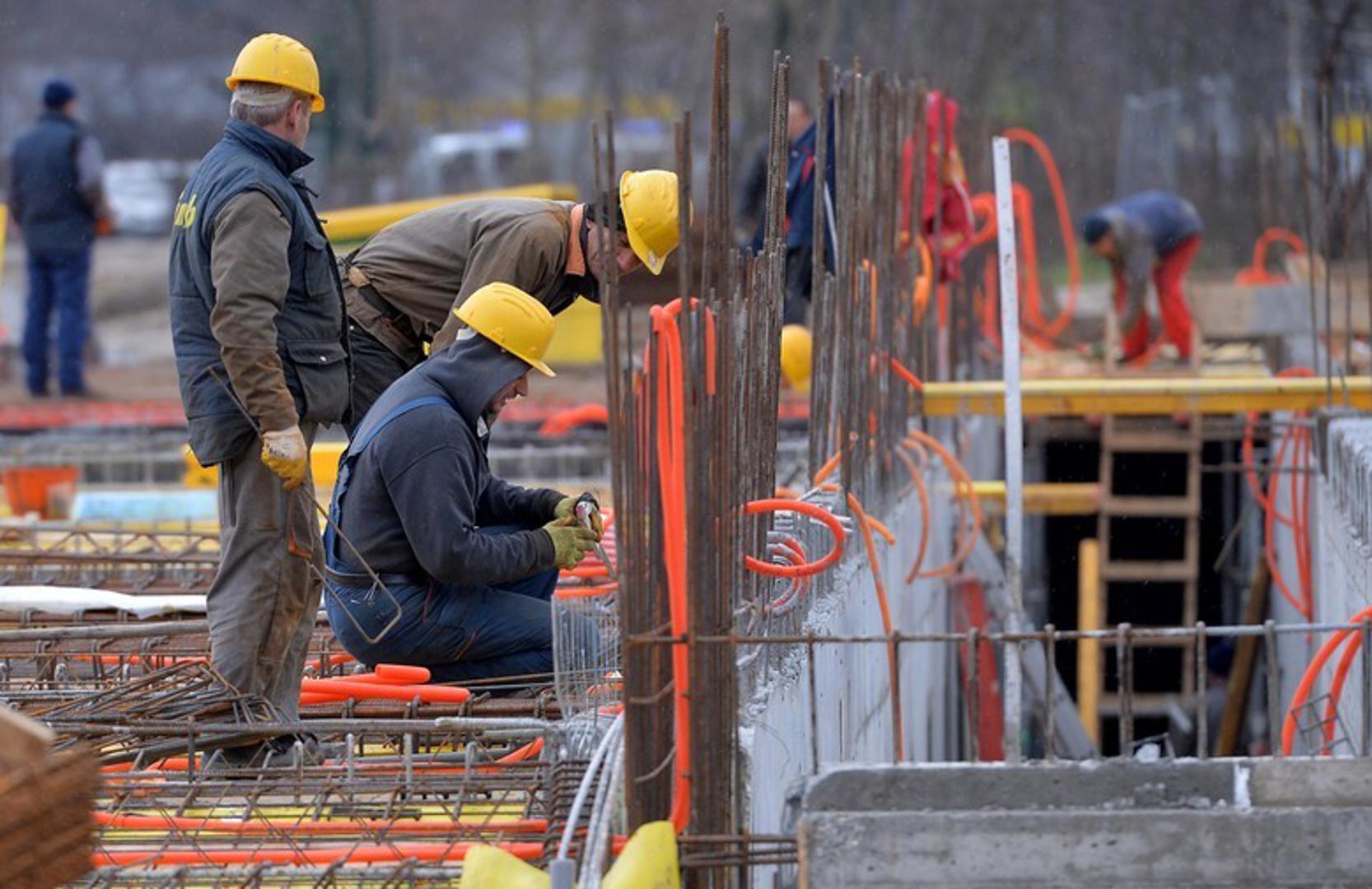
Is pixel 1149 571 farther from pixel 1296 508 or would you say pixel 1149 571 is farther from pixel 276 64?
pixel 276 64

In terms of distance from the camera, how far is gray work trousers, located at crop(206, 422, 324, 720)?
5.66m

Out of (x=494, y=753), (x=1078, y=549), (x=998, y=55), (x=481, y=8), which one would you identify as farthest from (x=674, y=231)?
(x=481, y=8)

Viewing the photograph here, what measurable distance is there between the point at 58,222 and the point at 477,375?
11.6 metres

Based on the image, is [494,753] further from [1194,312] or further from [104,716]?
[1194,312]

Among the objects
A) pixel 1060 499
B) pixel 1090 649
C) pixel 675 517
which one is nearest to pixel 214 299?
pixel 675 517

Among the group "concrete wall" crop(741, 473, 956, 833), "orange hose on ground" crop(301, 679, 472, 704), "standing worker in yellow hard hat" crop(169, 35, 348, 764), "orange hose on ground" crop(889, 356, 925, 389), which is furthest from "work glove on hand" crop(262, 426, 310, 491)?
"orange hose on ground" crop(889, 356, 925, 389)

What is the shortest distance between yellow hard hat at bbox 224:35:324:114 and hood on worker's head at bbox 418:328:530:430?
820 millimetres

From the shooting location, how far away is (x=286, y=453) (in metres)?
5.45

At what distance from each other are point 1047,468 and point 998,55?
41.7ft

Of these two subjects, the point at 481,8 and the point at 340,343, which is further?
the point at 481,8

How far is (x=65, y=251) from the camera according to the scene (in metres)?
16.6

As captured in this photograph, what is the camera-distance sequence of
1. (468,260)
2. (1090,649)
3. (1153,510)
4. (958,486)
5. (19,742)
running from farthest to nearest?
(1153,510), (1090,649), (958,486), (468,260), (19,742)

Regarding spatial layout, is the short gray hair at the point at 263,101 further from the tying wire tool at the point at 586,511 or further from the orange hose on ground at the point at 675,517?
the orange hose on ground at the point at 675,517

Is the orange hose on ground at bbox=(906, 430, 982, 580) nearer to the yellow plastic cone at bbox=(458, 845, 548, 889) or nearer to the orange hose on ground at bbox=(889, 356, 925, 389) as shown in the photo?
the orange hose on ground at bbox=(889, 356, 925, 389)
